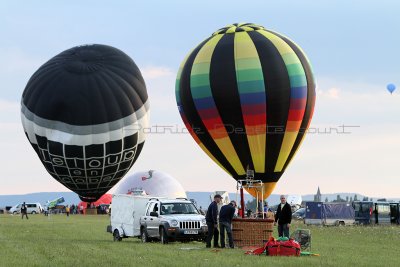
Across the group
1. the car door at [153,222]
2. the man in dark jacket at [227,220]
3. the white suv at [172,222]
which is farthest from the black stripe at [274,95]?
the man in dark jacket at [227,220]

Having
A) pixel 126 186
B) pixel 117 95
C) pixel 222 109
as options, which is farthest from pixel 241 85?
pixel 126 186

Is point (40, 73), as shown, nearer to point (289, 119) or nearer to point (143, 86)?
point (143, 86)

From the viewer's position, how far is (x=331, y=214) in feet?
202

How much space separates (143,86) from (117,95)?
3.40 meters

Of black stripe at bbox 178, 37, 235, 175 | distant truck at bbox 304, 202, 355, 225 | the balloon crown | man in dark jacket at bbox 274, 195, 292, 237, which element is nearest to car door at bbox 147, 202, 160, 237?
man in dark jacket at bbox 274, 195, 292, 237

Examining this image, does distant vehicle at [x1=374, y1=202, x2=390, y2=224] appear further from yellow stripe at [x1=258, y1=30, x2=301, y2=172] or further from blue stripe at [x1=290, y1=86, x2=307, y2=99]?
blue stripe at [x1=290, y1=86, x2=307, y2=99]

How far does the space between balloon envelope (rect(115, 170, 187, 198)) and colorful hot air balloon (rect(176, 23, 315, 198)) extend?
1724 inches

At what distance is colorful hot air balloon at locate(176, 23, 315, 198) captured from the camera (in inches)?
1745

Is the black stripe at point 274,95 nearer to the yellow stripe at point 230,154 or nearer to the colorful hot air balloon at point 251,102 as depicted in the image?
the colorful hot air balloon at point 251,102

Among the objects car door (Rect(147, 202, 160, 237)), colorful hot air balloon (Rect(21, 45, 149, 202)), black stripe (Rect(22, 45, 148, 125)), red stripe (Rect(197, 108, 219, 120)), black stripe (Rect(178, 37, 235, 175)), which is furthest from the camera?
black stripe (Rect(22, 45, 148, 125))

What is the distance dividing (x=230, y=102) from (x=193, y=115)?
2.81 m

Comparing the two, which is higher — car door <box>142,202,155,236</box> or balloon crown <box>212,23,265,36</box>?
balloon crown <box>212,23,265,36</box>

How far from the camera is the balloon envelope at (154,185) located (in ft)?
295

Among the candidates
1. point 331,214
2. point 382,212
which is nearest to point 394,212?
point 382,212
